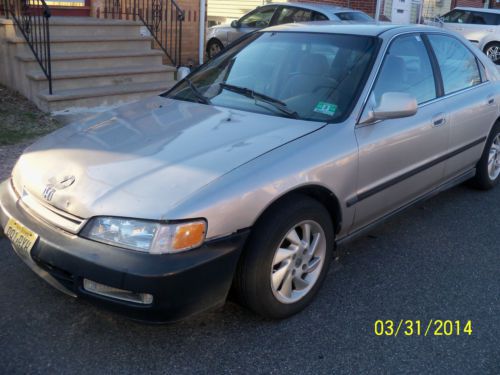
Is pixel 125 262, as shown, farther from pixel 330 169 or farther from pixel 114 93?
pixel 114 93

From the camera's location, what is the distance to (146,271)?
2455mm

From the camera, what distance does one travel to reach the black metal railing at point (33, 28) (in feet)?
22.6

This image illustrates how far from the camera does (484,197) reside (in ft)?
17.3

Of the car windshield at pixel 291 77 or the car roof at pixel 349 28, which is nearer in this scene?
the car windshield at pixel 291 77

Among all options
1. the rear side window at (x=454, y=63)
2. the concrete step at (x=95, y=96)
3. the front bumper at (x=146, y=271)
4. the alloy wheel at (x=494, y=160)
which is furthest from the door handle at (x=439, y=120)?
the concrete step at (x=95, y=96)

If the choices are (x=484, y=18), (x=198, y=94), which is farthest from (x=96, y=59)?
(x=484, y=18)

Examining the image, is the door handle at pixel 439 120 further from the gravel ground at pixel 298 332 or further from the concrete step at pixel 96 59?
the concrete step at pixel 96 59

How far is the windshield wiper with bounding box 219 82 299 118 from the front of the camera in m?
3.45

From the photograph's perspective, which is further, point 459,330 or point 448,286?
point 448,286

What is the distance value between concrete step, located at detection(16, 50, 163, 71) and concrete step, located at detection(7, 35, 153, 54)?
0.10 m

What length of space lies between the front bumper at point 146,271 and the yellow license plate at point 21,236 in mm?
42

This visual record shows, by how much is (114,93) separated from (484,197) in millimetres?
4669

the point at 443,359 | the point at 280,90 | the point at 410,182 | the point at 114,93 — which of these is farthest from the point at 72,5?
the point at 443,359

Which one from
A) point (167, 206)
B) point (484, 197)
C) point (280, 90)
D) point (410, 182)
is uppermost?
point (280, 90)
